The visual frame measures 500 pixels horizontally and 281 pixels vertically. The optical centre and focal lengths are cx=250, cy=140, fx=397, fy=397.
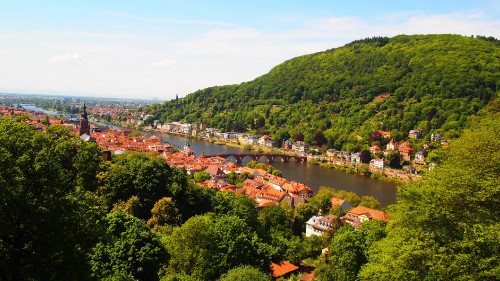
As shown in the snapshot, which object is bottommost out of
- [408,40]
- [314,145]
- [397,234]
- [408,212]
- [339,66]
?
[314,145]

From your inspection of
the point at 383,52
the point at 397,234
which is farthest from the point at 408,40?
the point at 397,234

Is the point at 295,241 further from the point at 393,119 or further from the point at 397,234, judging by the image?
the point at 393,119

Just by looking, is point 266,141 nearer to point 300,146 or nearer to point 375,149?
point 300,146

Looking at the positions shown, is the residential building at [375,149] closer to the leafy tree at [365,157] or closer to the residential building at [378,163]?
the leafy tree at [365,157]

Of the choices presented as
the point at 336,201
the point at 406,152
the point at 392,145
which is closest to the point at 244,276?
the point at 336,201

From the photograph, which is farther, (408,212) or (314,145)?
(314,145)

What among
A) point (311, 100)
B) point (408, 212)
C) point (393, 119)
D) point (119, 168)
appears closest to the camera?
point (408, 212)

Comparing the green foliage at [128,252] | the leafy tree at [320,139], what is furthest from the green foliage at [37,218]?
the leafy tree at [320,139]

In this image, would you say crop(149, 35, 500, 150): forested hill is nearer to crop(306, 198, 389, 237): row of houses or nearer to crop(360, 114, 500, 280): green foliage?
crop(306, 198, 389, 237): row of houses
